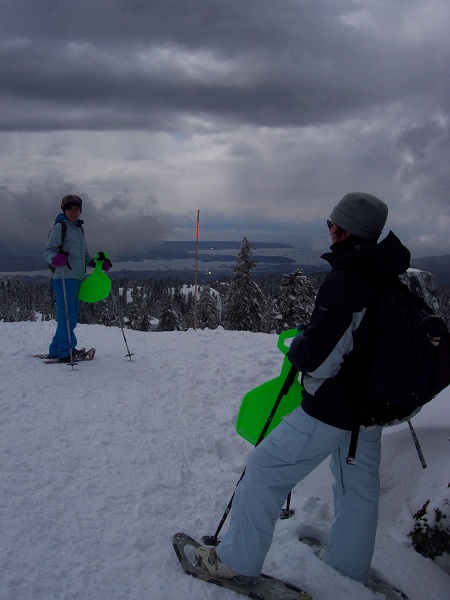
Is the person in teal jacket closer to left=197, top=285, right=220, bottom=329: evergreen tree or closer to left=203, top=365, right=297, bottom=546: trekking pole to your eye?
left=203, top=365, right=297, bottom=546: trekking pole

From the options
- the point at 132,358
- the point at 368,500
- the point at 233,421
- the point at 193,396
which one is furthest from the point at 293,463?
the point at 132,358

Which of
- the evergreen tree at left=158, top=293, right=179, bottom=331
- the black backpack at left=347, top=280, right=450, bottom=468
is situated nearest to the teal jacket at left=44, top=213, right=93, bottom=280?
the black backpack at left=347, top=280, right=450, bottom=468

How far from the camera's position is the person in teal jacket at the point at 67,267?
335 inches

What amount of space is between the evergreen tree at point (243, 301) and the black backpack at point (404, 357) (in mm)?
27510

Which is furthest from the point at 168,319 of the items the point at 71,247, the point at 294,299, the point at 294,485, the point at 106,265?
the point at 294,485

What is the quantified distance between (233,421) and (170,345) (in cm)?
458

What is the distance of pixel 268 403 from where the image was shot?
146 inches

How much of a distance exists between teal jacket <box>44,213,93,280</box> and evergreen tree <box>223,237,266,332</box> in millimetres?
21829

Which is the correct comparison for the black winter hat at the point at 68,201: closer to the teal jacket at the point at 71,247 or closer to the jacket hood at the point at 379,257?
the teal jacket at the point at 71,247

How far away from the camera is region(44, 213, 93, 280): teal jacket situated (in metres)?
8.50

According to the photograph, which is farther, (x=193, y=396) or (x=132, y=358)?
(x=132, y=358)

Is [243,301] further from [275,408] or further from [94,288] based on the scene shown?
[275,408]

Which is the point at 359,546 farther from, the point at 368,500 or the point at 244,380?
the point at 244,380

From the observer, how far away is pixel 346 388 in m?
3.06
